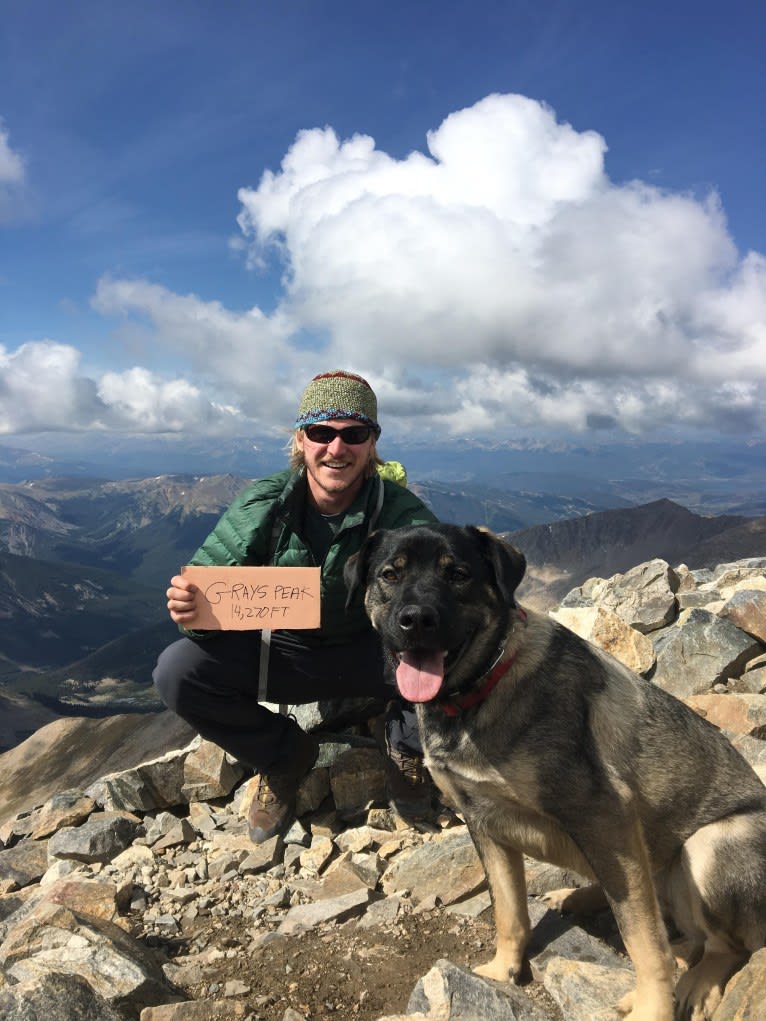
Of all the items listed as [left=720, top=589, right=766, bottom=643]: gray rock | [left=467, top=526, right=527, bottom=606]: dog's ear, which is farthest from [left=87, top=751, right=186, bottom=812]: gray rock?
[left=720, top=589, right=766, bottom=643]: gray rock

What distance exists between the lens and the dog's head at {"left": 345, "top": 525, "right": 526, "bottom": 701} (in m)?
4.05

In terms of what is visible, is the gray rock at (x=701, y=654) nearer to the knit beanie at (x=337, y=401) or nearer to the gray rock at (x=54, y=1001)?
the knit beanie at (x=337, y=401)

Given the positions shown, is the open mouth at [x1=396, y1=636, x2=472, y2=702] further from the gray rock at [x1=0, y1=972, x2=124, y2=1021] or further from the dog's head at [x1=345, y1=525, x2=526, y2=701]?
the gray rock at [x1=0, y1=972, x2=124, y2=1021]

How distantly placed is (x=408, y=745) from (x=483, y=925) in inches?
80.1

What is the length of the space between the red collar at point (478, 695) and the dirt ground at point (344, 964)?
1835 millimetres

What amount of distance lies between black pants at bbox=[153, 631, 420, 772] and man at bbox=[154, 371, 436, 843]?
12 mm

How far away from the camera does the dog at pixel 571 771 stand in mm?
3824

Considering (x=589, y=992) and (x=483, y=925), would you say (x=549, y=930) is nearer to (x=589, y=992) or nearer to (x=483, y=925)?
(x=483, y=925)

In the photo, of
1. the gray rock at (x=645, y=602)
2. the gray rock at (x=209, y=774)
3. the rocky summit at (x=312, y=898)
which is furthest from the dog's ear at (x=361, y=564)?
the gray rock at (x=645, y=602)

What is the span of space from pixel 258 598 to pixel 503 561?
271 centimetres

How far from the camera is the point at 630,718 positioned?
427cm

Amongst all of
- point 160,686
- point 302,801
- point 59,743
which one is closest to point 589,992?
point 302,801

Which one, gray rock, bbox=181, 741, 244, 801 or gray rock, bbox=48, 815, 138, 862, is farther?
gray rock, bbox=181, 741, 244, 801

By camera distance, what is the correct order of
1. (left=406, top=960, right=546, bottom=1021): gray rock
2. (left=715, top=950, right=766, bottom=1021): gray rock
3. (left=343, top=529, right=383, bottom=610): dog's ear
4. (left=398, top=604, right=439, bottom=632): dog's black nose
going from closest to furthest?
(left=715, top=950, right=766, bottom=1021): gray rock
(left=406, top=960, right=546, bottom=1021): gray rock
(left=398, top=604, right=439, bottom=632): dog's black nose
(left=343, top=529, right=383, bottom=610): dog's ear
